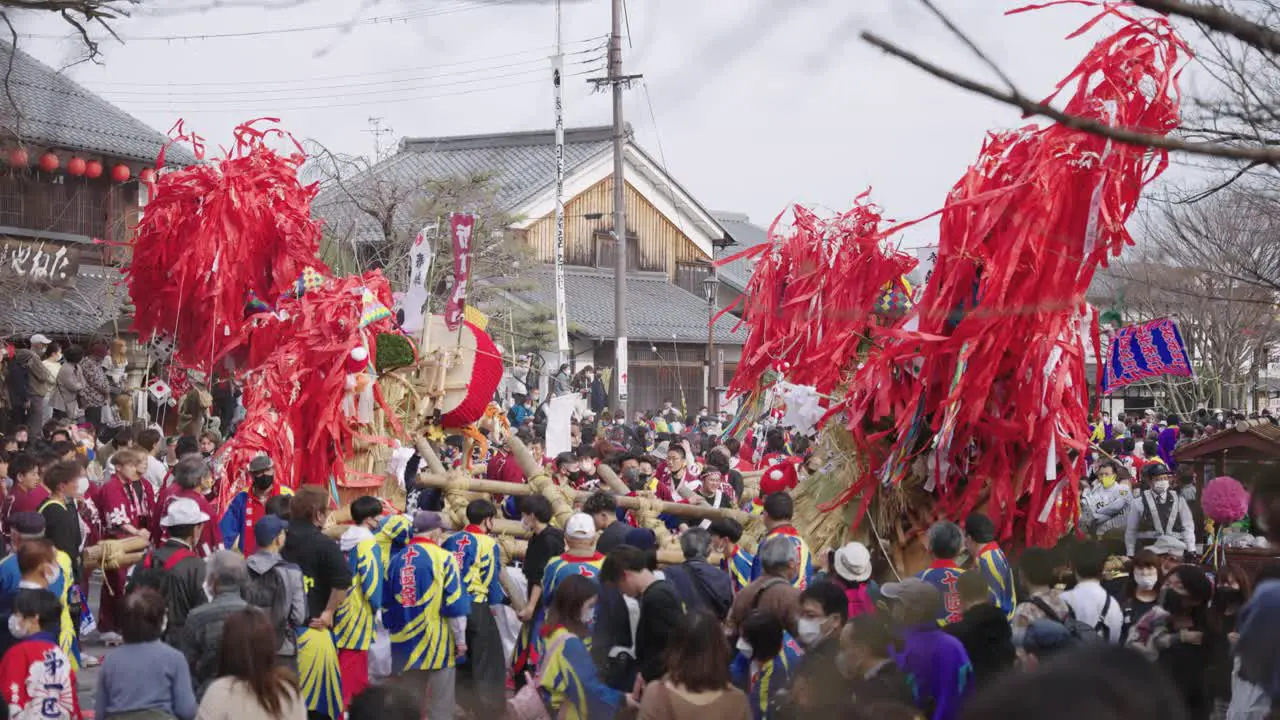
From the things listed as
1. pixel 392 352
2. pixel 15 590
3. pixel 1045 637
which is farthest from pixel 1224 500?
pixel 15 590

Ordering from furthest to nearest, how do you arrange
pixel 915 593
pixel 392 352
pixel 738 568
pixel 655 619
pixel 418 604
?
pixel 392 352, pixel 738 568, pixel 418 604, pixel 655 619, pixel 915 593

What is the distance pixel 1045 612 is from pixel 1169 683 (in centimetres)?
450

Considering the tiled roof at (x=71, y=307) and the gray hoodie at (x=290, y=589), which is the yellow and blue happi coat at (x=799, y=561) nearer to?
the gray hoodie at (x=290, y=589)

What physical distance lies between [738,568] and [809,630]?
7.41 ft

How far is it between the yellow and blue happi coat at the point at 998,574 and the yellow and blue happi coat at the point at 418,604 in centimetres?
290

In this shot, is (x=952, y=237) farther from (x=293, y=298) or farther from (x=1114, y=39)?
(x=293, y=298)

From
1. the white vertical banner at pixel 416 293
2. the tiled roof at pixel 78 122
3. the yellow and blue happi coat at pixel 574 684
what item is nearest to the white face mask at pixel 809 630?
the yellow and blue happi coat at pixel 574 684

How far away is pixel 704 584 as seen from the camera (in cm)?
722

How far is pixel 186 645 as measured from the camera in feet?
20.3

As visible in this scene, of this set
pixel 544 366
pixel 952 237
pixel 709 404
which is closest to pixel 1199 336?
pixel 709 404

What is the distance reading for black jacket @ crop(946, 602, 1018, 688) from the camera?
562cm

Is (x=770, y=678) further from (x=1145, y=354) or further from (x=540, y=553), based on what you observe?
(x=1145, y=354)

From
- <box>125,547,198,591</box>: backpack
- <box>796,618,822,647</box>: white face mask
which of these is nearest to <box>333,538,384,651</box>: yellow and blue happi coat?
<box>125,547,198,591</box>: backpack

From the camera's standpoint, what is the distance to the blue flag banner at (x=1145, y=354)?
10156 mm
